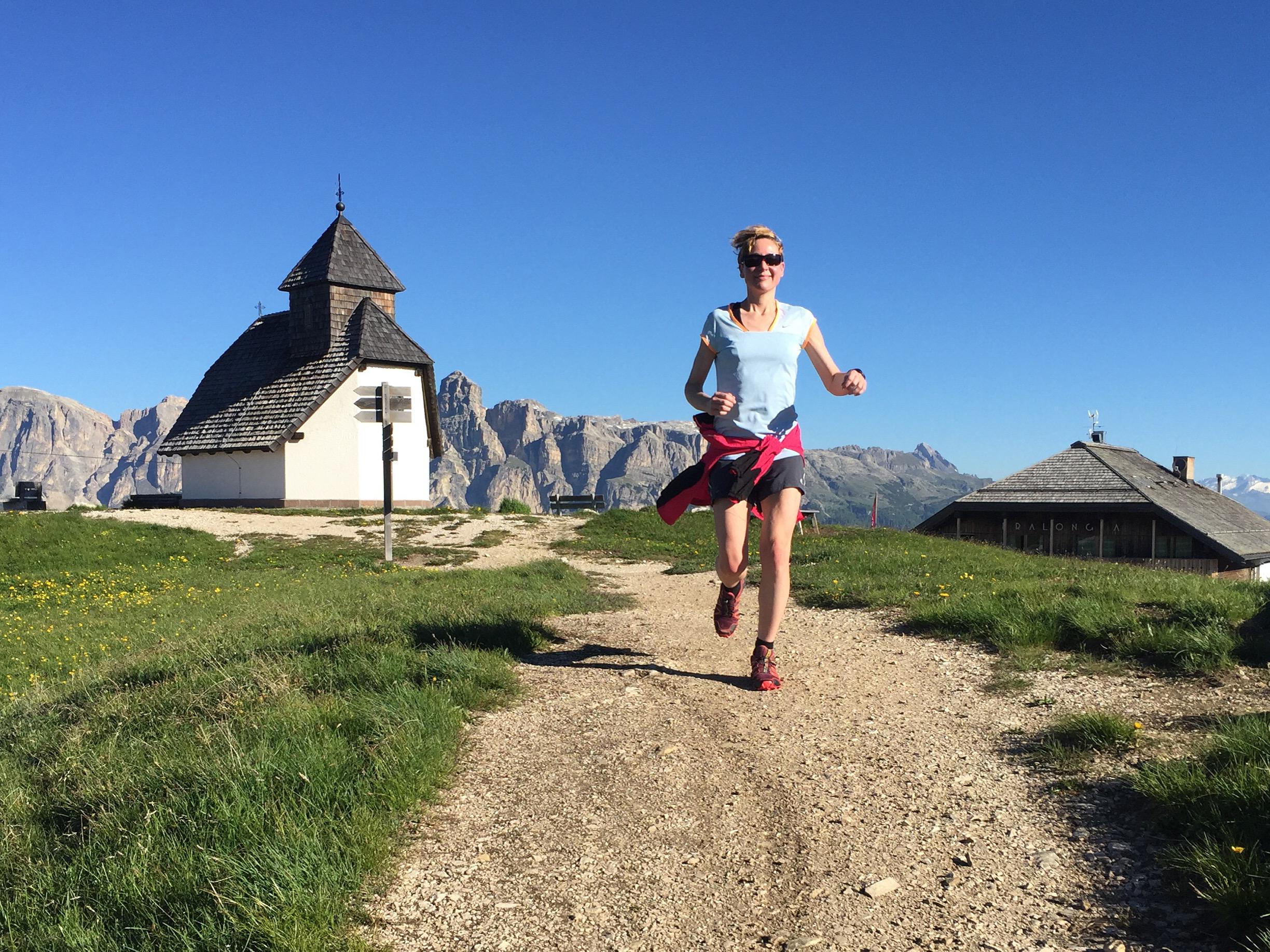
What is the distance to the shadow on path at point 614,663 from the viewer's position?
6.12m

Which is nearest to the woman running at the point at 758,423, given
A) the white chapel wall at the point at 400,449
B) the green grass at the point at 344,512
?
the green grass at the point at 344,512

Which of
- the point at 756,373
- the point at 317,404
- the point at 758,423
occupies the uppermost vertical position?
the point at 317,404

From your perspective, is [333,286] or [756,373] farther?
[333,286]

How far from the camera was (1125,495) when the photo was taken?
34.0m

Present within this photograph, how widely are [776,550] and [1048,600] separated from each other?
3.08 metres

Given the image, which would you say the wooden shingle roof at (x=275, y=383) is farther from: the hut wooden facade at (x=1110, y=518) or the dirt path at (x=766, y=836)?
the dirt path at (x=766, y=836)

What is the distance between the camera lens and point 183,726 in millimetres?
5473

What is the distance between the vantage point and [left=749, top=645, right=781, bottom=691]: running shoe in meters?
5.79

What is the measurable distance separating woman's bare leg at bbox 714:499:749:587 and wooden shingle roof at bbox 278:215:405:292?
92.2 feet

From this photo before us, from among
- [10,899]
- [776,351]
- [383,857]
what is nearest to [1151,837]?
[383,857]

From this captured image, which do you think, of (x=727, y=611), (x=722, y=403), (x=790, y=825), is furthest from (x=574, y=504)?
(x=790, y=825)

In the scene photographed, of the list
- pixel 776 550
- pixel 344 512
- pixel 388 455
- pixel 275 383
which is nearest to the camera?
pixel 776 550

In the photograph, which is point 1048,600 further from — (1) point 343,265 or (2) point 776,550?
(1) point 343,265

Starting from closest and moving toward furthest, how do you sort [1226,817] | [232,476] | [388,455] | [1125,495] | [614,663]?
1. [1226,817]
2. [614,663]
3. [388,455]
4. [232,476]
5. [1125,495]
